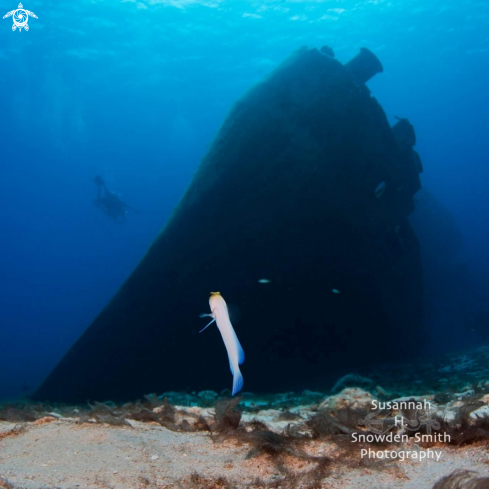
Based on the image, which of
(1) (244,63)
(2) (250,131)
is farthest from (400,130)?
(1) (244,63)

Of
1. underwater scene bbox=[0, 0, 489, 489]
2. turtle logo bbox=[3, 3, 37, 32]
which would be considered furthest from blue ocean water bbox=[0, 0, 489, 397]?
underwater scene bbox=[0, 0, 489, 489]

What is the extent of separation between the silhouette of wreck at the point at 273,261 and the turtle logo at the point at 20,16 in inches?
1377

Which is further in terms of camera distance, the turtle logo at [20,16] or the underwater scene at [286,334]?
the turtle logo at [20,16]

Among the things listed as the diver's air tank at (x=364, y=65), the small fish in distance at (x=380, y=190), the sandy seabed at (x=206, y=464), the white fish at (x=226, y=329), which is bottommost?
the sandy seabed at (x=206, y=464)

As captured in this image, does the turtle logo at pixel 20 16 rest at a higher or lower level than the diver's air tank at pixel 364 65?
higher

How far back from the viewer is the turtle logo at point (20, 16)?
96.8 feet

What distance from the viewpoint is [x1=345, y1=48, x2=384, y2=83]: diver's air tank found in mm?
10742

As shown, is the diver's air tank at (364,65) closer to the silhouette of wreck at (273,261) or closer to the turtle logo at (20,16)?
the silhouette of wreck at (273,261)

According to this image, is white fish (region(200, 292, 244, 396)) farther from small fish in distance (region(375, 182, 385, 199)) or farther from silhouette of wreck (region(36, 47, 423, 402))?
small fish in distance (region(375, 182, 385, 199))

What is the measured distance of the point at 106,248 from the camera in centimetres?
8838

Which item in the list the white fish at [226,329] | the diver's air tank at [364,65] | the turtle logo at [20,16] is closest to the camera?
the white fish at [226,329]

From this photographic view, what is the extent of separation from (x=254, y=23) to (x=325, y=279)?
37.5 m

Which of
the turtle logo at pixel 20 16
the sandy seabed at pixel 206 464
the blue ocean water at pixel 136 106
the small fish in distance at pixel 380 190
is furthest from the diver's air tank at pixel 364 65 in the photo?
the turtle logo at pixel 20 16

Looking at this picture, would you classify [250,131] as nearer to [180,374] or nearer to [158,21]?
[180,374]
